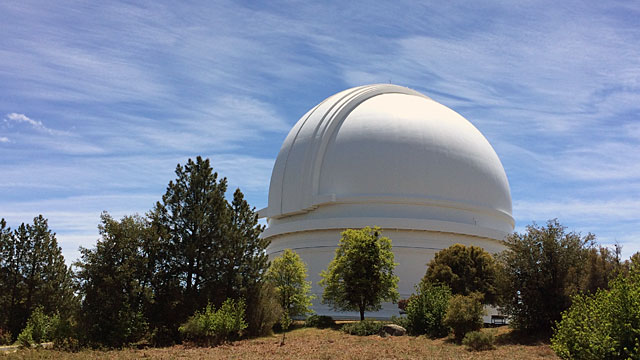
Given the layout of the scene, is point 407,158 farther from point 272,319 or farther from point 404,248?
point 272,319

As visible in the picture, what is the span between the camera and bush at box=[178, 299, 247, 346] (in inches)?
888

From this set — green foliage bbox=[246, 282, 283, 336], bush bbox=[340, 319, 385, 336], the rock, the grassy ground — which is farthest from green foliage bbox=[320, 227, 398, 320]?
the grassy ground

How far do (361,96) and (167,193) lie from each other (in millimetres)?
21459

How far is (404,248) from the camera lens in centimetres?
3753

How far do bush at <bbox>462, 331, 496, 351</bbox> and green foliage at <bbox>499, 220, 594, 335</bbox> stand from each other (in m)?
2.35

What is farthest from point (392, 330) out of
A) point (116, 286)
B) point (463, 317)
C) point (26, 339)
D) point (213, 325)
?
point (26, 339)

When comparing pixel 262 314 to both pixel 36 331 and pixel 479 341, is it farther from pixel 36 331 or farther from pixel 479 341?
Result: pixel 479 341

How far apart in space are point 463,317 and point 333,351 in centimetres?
529

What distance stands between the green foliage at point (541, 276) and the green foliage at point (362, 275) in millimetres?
7193

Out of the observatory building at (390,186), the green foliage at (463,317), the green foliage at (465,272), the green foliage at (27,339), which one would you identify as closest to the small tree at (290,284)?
the observatory building at (390,186)

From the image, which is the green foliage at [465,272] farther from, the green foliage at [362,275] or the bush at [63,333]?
the bush at [63,333]

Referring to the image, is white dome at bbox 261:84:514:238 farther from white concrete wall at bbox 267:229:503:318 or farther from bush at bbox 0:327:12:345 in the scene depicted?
bush at bbox 0:327:12:345

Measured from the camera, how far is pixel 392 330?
80.0 feet

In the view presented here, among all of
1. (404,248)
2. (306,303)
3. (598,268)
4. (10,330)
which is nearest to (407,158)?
(404,248)
